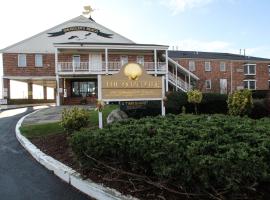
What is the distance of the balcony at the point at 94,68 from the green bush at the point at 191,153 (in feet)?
102

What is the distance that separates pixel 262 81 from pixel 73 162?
5534 cm

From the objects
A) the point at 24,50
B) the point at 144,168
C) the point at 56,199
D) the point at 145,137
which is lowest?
the point at 56,199

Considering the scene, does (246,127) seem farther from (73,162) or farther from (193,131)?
(73,162)

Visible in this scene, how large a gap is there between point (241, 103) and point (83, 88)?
29.5 meters

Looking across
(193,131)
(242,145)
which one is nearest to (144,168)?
(193,131)

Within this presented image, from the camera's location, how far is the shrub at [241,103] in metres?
15.5

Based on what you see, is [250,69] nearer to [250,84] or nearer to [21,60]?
[250,84]

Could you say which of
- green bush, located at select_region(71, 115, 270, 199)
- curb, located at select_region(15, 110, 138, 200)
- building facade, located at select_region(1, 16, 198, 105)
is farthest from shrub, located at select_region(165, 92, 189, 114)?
building facade, located at select_region(1, 16, 198, 105)

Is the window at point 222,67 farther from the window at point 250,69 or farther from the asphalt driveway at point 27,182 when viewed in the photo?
the asphalt driveway at point 27,182

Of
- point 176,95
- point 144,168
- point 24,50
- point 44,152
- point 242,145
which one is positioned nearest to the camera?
point 242,145

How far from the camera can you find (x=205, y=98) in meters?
18.9

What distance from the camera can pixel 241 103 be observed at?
15562 millimetres

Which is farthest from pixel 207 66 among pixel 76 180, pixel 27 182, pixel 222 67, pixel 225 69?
pixel 76 180

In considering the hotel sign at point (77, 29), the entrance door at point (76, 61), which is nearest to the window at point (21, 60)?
the hotel sign at point (77, 29)
